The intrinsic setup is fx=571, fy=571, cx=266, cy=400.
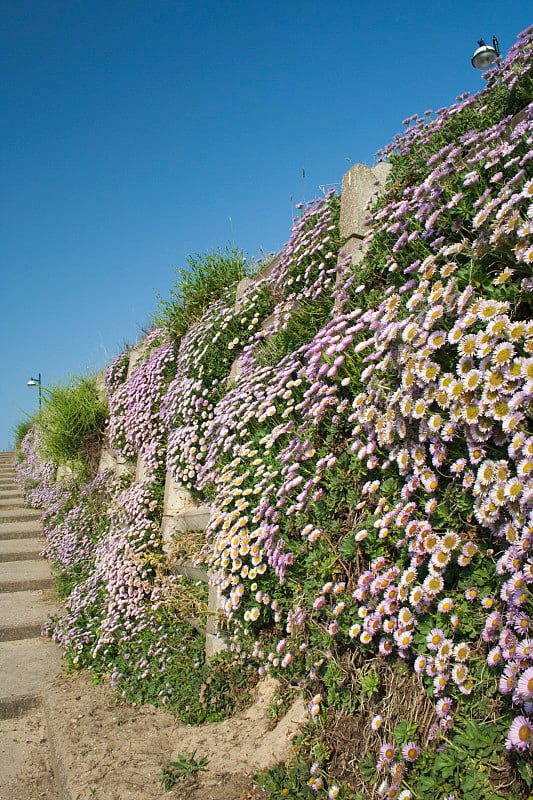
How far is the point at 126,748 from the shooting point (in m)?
3.54

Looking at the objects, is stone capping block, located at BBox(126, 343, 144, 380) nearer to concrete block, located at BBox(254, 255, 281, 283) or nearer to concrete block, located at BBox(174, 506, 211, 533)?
concrete block, located at BBox(174, 506, 211, 533)

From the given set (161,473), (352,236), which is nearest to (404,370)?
(352,236)

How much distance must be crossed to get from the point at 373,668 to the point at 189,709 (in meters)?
1.89

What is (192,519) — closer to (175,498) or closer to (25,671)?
(175,498)

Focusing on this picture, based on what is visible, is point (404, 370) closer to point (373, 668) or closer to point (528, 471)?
point (528, 471)

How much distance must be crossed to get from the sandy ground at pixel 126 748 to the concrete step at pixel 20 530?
573 cm

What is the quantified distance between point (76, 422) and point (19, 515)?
10.2ft

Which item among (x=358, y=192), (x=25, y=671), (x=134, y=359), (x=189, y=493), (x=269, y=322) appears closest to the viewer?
(x=358, y=192)

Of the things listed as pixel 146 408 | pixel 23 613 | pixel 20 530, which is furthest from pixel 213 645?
A: pixel 20 530

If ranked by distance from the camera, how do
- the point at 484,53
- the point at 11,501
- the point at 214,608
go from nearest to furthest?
1. the point at 214,608
2. the point at 484,53
3. the point at 11,501

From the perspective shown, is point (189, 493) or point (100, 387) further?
point (100, 387)

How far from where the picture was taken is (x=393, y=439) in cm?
235

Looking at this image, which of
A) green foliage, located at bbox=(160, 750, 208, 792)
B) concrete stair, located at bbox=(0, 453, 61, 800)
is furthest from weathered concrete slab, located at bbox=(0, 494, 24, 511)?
green foliage, located at bbox=(160, 750, 208, 792)

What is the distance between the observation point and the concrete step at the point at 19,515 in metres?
10.9
